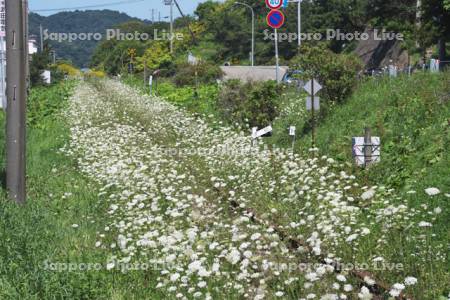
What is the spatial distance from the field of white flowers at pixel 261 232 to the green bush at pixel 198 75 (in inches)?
886

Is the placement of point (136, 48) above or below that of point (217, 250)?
above

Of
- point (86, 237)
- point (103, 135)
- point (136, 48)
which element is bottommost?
point (86, 237)

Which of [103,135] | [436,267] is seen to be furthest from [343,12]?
[436,267]

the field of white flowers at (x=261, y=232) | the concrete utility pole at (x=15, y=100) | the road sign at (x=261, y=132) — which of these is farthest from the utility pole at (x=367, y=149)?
the concrete utility pole at (x=15, y=100)

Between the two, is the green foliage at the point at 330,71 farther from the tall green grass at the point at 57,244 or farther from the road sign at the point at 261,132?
the tall green grass at the point at 57,244

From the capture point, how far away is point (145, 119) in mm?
18641

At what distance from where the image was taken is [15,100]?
9586 millimetres

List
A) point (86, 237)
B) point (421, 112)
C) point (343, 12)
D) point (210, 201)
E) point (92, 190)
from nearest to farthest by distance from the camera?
point (86, 237) < point (210, 201) < point (92, 190) < point (421, 112) < point (343, 12)

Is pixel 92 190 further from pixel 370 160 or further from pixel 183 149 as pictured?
pixel 370 160

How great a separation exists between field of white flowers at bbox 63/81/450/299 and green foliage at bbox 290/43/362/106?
4349 mm

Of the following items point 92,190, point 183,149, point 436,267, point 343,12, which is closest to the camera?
point 436,267

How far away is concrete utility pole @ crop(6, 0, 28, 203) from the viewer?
30.9 ft

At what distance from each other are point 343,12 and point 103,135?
152 feet

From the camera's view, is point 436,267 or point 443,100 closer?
point 436,267
